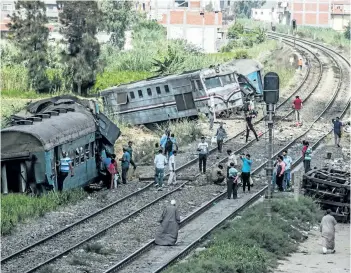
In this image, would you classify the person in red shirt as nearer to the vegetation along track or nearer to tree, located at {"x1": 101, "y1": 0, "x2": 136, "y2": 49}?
the vegetation along track

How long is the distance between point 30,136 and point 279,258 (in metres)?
7.91

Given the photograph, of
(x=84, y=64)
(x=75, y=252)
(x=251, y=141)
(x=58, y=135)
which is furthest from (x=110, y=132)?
(x=84, y=64)

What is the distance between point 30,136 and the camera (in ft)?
82.5

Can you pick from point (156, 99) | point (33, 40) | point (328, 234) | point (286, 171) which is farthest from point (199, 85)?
point (328, 234)

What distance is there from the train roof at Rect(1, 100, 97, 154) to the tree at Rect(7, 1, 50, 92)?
1877 centimetres

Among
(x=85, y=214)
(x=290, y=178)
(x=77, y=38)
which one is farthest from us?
(x=77, y=38)

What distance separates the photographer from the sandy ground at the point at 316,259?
789 inches

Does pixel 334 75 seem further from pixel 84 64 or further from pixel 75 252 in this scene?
pixel 75 252

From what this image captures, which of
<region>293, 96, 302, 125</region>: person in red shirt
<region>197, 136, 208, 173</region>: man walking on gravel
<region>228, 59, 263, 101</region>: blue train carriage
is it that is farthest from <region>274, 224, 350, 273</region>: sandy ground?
<region>228, 59, 263, 101</region>: blue train carriage

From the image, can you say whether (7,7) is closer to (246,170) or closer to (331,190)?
(246,170)

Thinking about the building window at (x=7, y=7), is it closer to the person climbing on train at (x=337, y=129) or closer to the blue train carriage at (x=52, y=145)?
the person climbing on train at (x=337, y=129)

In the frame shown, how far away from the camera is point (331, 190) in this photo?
26047 mm

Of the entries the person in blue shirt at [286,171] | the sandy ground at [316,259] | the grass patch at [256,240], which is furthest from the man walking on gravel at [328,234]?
the person in blue shirt at [286,171]

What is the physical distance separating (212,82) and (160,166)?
15230 millimetres
